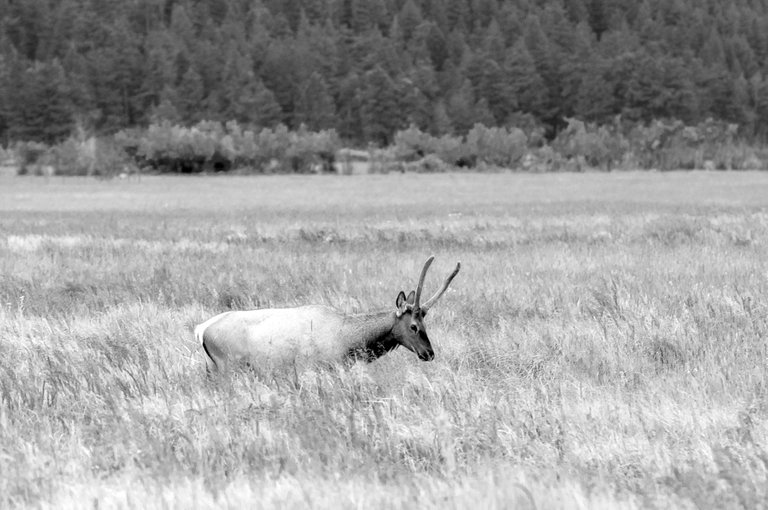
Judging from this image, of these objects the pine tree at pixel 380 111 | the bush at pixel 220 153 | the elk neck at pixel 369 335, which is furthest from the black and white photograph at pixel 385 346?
the pine tree at pixel 380 111

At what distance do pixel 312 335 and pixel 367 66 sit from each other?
14506cm

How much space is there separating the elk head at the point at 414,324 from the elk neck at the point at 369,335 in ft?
0.34

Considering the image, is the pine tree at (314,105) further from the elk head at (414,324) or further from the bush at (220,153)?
the elk head at (414,324)

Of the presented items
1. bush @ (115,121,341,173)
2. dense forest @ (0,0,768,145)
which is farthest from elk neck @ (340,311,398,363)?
dense forest @ (0,0,768,145)

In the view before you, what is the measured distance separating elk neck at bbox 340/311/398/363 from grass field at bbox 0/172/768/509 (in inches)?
8.7

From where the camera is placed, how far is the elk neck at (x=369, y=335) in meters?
9.33

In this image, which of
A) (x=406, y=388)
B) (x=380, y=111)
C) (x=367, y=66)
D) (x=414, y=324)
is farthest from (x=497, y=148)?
(x=406, y=388)

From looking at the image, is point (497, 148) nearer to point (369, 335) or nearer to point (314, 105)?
point (314, 105)

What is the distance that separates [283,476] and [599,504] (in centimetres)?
181

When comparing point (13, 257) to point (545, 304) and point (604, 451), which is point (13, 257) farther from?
point (604, 451)

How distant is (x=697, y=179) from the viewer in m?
59.4

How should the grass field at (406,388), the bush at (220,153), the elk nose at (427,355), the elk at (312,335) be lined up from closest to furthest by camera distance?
the grass field at (406,388) < the elk nose at (427,355) < the elk at (312,335) < the bush at (220,153)

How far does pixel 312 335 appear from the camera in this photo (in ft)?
30.4

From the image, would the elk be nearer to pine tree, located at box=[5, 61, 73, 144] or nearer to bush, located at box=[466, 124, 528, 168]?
bush, located at box=[466, 124, 528, 168]
